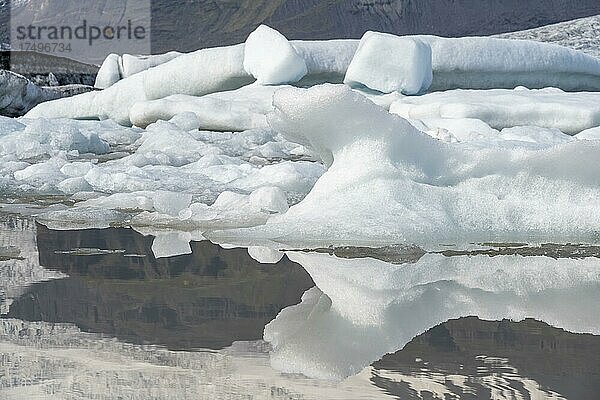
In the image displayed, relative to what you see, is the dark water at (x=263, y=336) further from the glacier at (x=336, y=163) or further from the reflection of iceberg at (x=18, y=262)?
the glacier at (x=336, y=163)

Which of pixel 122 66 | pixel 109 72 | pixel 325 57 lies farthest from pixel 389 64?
pixel 109 72

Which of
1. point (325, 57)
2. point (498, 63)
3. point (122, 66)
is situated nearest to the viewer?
point (325, 57)

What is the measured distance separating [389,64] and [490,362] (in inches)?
298

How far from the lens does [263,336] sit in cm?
154

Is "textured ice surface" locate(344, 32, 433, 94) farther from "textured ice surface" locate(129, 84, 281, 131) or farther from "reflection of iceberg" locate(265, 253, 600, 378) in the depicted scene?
"reflection of iceberg" locate(265, 253, 600, 378)

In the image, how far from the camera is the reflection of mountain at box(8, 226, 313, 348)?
5.18 feet

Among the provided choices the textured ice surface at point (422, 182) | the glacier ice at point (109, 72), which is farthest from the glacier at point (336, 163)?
the glacier ice at point (109, 72)

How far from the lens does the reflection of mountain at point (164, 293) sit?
5.18ft

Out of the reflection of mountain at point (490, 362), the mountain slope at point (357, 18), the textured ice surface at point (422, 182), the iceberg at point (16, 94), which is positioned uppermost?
the mountain slope at point (357, 18)

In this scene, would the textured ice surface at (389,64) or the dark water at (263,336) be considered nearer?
the dark water at (263,336)

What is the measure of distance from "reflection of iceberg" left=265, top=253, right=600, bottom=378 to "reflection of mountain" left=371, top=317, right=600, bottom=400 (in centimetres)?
5

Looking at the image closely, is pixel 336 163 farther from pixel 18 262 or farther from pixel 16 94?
pixel 16 94

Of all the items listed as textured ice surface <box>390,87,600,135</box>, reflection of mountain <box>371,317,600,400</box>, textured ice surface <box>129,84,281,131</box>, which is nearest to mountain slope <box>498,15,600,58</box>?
textured ice surface <box>390,87,600,135</box>

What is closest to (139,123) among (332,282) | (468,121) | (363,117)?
(468,121)
